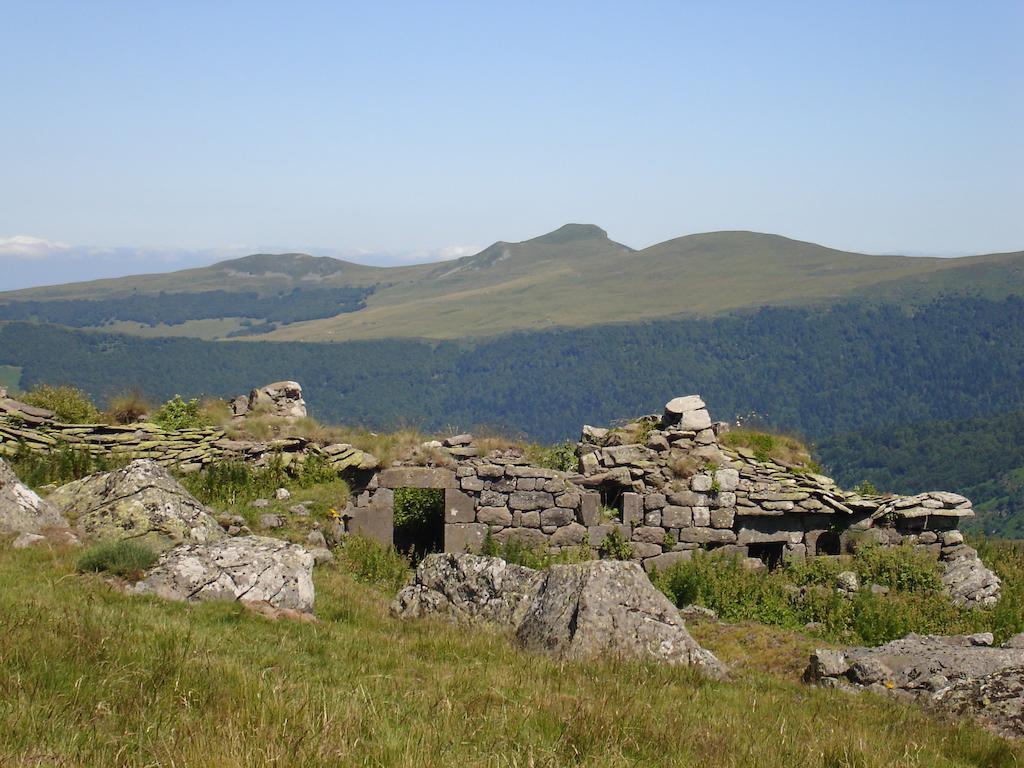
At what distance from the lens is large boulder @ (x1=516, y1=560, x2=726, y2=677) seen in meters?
9.46

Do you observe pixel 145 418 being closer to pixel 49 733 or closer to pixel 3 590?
pixel 3 590

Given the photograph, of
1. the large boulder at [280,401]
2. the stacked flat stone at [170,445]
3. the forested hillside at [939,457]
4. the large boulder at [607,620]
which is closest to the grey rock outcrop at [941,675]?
the large boulder at [607,620]

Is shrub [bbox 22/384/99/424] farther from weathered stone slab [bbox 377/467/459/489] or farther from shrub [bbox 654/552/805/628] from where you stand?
shrub [bbox 654/552/805/628]

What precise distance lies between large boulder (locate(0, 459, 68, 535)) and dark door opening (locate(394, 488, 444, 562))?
6725 millimetres

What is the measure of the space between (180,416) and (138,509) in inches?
258

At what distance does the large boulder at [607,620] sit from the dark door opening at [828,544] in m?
9.06

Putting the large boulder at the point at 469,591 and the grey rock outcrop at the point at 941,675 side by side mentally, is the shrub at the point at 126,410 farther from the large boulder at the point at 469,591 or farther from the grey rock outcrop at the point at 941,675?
the grey rock outcrop at the point at 941,675

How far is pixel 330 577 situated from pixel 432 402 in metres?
181

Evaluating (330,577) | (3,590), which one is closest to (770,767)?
(3,590)

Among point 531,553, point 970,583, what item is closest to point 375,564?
point 531,553

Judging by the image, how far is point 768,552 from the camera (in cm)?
1856

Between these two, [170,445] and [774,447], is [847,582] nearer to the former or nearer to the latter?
[774,447]

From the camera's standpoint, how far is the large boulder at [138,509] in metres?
12.7

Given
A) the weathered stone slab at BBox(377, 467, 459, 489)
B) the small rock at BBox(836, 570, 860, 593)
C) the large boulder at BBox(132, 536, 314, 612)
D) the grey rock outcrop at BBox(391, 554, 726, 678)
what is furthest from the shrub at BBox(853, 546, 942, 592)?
the large boulder at BBox(132, 536, 314, 612)
